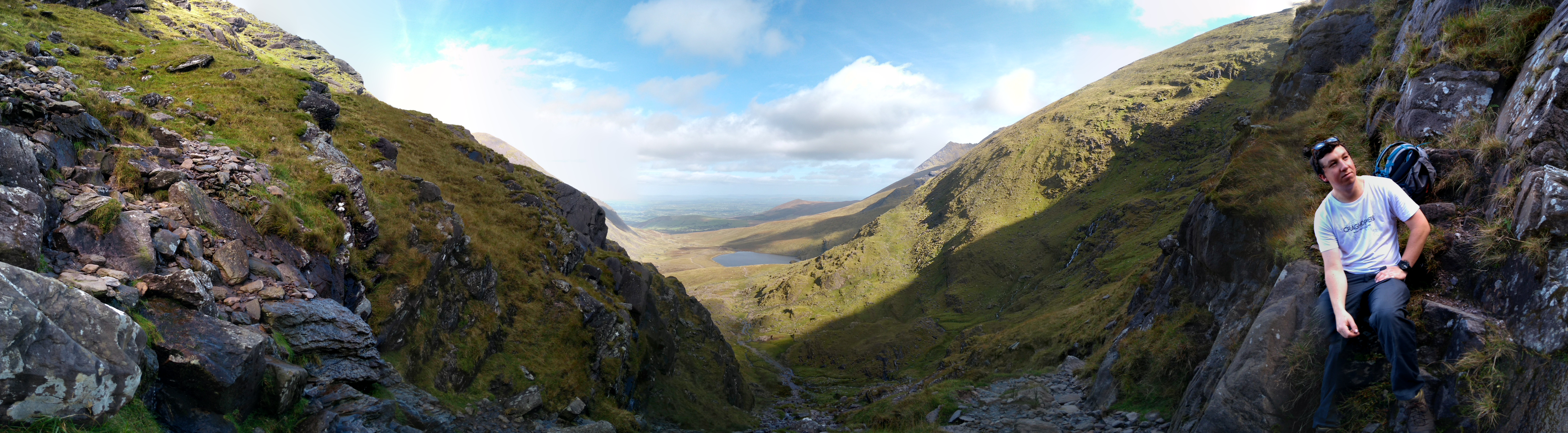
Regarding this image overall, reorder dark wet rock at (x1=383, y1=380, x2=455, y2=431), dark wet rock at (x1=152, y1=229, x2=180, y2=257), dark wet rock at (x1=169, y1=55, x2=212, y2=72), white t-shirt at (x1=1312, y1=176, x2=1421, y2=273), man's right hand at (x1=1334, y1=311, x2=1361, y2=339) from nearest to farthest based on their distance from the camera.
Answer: man's right hand at (x1=1334, y1=311, x2=1361, y2=339)
white t-shirt at (x1=1312, y1=176, x2=1421, y2=273)
dark wet rock at (x1=152, y1=229, x2=180, y2=257)
dark wet rock at (x1=383, y1=380, x2=455, y2=431)
dark wet rock at (x1=169, y1=55, x2=212, y2=72)

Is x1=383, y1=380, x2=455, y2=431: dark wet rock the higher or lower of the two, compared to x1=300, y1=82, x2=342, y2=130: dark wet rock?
lower

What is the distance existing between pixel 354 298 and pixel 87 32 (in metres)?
20.9

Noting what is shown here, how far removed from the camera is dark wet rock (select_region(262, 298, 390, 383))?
34.9 feet

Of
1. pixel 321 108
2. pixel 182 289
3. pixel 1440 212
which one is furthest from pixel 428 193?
pixel 1440 212

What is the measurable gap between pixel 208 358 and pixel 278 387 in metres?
1.31

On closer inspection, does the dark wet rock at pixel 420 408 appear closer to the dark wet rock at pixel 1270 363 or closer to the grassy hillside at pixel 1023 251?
the grassy hillside at pixel 1023 251

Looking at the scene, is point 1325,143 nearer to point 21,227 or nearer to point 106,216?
point 21,227

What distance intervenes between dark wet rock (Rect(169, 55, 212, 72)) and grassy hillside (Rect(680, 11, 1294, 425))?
33874mm

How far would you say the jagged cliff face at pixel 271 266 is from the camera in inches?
289

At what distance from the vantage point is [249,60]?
24.6 m

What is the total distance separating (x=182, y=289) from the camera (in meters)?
8.40

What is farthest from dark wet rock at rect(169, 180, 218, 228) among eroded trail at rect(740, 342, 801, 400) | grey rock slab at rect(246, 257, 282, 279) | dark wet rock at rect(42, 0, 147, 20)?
eroded trail at rect(740, 342, 801, 400)

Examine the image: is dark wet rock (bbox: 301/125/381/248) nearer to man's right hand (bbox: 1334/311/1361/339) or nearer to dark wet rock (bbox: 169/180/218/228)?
dark wet rock (bbox: 169/180/218/228)

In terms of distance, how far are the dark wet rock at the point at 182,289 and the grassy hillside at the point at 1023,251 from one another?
20382 millimetres
